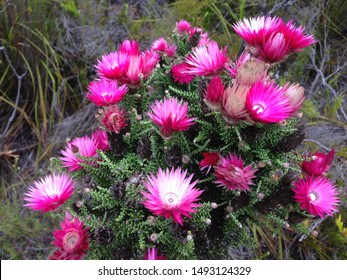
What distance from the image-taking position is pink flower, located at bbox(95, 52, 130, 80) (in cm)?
102

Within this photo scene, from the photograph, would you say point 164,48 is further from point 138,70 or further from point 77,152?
point 77,152

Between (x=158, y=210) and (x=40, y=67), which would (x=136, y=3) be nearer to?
(x=40, y=67)

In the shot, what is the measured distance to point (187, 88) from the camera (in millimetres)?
1201

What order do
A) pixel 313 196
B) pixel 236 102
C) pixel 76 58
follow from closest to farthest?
pixel 236 102, pixel 313 196, pixel 76 58

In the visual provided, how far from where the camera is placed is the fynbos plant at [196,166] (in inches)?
32.9

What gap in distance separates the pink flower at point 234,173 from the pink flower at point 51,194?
1.18 feet

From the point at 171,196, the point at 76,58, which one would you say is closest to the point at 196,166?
the point at 171,196

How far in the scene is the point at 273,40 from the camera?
92 cm

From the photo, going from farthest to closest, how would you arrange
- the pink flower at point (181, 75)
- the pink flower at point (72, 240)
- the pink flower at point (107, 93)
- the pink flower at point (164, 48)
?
the pink flower at point (164, 48)
the pink flower at point (181, 75)
the pink flower at point (107, 93)
the pink flower at point (72, 240)

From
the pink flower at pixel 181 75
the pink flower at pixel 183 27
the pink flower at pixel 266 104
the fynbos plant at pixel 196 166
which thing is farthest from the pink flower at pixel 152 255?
the pink flower at pixel 183 27

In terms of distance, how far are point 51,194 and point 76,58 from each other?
132 cm

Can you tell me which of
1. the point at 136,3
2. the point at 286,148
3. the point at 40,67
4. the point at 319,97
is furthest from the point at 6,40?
the point at 286,148

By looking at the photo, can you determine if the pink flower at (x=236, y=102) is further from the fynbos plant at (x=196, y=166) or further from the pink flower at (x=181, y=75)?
the pink flower at (x=181, y=75)
